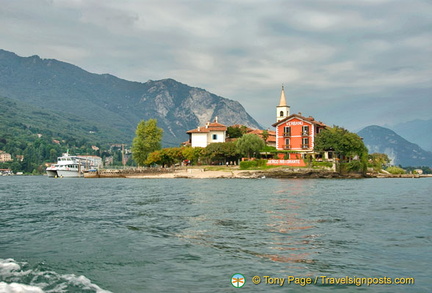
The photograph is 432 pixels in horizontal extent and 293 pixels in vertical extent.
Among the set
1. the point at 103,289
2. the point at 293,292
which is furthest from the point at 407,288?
the point at 103,289

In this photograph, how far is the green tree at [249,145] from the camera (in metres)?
88.1

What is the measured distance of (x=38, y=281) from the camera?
10.1 metres

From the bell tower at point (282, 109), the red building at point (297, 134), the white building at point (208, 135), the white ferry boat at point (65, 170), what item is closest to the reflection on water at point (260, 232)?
the red building at point (297, 134)

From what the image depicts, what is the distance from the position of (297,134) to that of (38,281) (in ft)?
285

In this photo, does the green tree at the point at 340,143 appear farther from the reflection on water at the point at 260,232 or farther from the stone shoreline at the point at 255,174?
the reflection on water at the point at 260,232

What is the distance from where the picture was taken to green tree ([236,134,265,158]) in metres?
88.1

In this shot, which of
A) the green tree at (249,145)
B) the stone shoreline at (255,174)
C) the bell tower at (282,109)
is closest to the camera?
the stone shoreline at (255,174)

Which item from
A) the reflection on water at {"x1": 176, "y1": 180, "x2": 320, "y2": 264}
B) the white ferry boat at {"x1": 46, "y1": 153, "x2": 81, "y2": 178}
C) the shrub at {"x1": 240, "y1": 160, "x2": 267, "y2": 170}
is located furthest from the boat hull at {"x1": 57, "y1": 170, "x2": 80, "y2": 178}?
the reflection on water at {"x1": 176, "y1": 180, "x2": 320, "y2": 264}

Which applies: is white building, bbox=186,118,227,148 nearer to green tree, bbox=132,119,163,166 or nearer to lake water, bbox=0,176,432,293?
green tree, bbox=132,119,163,166

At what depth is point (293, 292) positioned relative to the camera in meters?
9.12

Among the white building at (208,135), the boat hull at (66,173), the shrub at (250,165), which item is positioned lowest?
the boat hull at (66,173)

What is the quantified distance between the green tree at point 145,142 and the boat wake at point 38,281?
3909 inches

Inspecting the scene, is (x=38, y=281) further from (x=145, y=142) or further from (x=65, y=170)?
(x=65, y=170)

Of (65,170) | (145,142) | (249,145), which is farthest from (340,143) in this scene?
(65,170)
